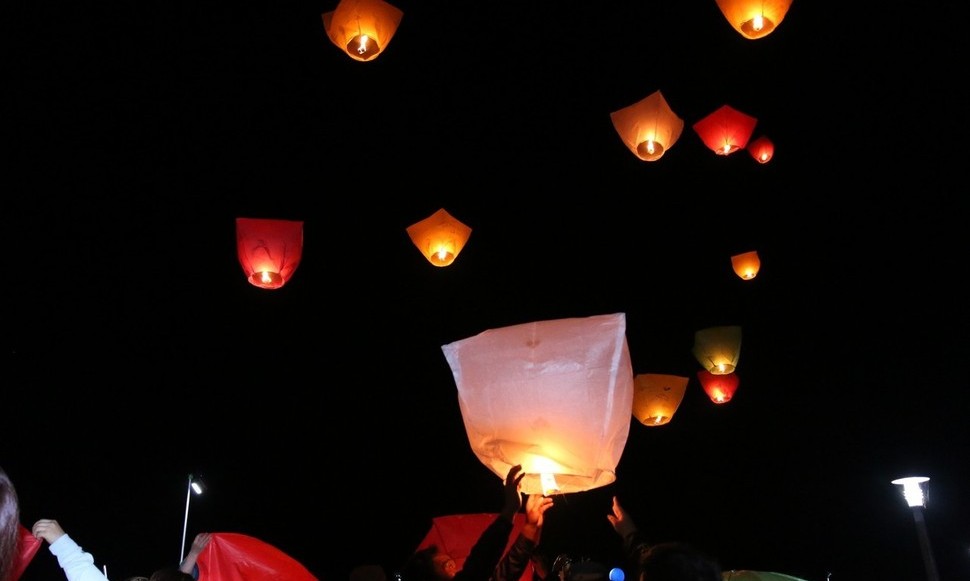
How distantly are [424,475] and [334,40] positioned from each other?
40.7 feet

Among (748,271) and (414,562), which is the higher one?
(748,271)

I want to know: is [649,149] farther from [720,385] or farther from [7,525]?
[7,525]

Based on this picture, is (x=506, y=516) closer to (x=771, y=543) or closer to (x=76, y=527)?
(x=76, y=527)

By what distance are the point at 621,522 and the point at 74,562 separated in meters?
2.44

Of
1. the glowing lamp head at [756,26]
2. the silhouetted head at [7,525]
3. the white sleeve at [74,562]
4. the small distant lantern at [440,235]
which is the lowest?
the silhouetted head at [7,525]

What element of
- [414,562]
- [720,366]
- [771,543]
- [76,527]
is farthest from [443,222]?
[771,543]

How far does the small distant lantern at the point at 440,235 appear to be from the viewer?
8.65m

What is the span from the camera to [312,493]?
54.1 ft

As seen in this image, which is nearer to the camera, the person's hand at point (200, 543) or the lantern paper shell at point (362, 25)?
the person's hand at point (200, 543)

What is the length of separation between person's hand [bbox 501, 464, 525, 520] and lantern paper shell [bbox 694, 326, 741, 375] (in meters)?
7.87

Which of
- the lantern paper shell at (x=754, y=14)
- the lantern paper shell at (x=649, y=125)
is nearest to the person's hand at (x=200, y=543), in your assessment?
the lantern paper shell at (x=649, y=125)

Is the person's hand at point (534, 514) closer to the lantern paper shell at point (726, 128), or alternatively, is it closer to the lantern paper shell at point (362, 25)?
the lantern paper shell at point (362, 25)

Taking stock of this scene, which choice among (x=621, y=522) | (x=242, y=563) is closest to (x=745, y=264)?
(x=621, y=522)

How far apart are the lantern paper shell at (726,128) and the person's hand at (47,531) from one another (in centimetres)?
862
